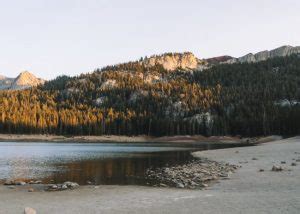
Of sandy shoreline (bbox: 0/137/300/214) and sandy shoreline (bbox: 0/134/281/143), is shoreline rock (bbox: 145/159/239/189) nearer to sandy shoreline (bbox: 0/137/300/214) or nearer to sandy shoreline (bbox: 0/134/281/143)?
sandy shoreline (bbox: 0/137/300/214)

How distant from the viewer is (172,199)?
24.1m

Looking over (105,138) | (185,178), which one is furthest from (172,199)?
(105,138)

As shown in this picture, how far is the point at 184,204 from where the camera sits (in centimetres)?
2212

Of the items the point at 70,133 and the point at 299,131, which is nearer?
the point at 299,131

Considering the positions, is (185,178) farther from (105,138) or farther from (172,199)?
(105,138)

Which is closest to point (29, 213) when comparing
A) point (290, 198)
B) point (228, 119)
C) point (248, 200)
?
point (248, 200)

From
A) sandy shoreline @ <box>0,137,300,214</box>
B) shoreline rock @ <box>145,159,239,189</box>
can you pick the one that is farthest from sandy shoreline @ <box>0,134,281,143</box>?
sandy shoreline @ <box>0,137,300,214</box>

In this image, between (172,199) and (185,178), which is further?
(185,178)

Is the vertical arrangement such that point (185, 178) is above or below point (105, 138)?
below

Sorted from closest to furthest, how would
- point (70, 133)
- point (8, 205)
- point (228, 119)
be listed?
point (8, 205) < point (228, 119) < point (70, 133)

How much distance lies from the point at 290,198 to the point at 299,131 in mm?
126550

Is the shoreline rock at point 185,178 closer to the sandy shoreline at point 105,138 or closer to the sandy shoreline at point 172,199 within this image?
the sandy shoreline at point 172,199

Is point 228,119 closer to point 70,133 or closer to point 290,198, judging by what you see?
point 70,133

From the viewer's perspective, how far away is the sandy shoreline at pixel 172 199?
20.7m
